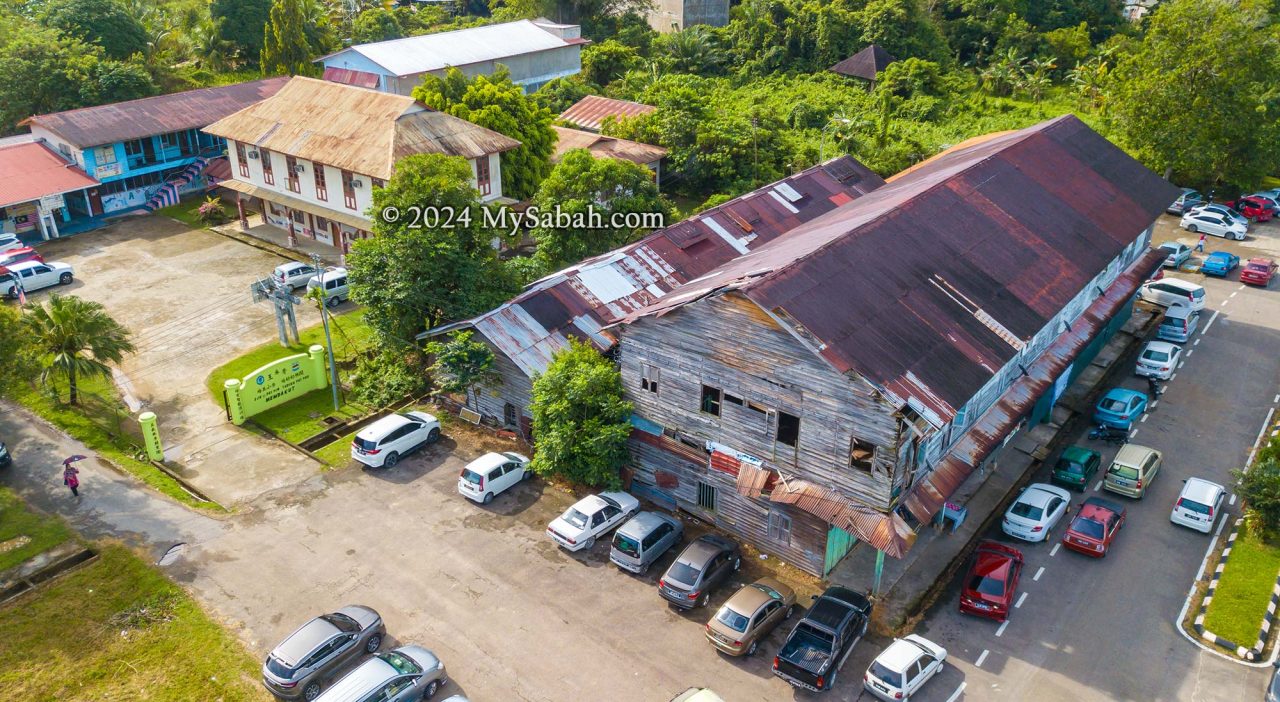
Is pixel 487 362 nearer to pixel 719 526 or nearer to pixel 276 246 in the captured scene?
pixel 719 526

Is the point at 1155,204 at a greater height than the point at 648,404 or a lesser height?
greater

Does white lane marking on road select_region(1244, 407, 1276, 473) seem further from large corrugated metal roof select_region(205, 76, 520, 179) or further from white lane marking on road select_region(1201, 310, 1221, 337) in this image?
large corrugated metal roof select_region(205, 76, 520, 179)

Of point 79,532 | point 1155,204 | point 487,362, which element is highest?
point 1155,204

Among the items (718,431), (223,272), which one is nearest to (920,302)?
(718,431)

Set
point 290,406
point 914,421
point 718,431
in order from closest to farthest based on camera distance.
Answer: point 914,421
point 718,431
point 290,406

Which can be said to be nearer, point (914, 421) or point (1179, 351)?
point (914, 421)

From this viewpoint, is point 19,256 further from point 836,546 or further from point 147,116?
point 836,546
